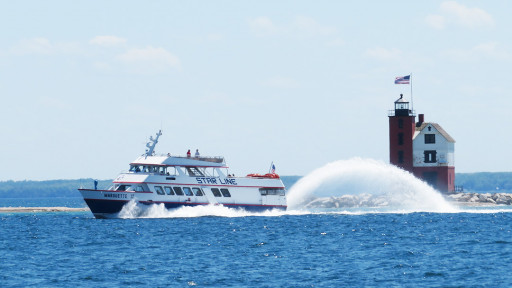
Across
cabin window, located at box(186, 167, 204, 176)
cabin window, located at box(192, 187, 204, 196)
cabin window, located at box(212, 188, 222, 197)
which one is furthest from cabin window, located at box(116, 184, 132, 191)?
cabin window, located at box(212, 188, 222, 197)

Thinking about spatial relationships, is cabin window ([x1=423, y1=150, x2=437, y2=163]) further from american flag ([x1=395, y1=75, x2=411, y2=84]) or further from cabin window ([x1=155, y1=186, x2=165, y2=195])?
cabin window ([x1=155, y1=186, x2=165, y2=195])

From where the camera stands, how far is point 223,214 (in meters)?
69.2

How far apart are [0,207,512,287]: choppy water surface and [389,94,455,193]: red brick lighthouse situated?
35.9 m

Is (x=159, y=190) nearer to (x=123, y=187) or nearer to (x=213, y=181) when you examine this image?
(x=123, y=187)

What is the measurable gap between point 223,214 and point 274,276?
33.1 meters

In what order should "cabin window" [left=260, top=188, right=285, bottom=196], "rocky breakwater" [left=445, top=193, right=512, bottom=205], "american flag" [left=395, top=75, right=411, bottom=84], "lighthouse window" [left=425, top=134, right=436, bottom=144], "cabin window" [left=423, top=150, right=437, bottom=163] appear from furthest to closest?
"lighthouse window" [left=425, top=134, right=436, bottom=144]
"cabin window" [left=423, top=150, right=437, bottom=163]
"rocky breakwater" [left=445, top=193, right=512, bottom=205]
"american flag" [left=395, top=75, right=411, bottom=84]
"cabin window" [left=260, top=188, right=285, bottom=196]

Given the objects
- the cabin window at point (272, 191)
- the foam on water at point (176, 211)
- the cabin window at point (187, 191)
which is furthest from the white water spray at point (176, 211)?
the cabin window at point (272, 191)

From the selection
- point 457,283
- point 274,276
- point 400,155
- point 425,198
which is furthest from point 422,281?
point 400,155

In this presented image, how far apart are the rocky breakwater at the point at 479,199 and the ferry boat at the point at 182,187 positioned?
37.9 m

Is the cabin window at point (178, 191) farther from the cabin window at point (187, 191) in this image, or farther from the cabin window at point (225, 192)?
the cabin window at point (225, 192)

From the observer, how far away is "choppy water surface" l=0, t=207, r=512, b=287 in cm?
3553

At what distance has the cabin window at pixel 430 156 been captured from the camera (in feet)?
342

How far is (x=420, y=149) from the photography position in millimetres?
104438

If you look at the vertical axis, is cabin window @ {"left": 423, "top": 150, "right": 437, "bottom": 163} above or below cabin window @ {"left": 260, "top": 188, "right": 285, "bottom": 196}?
above
